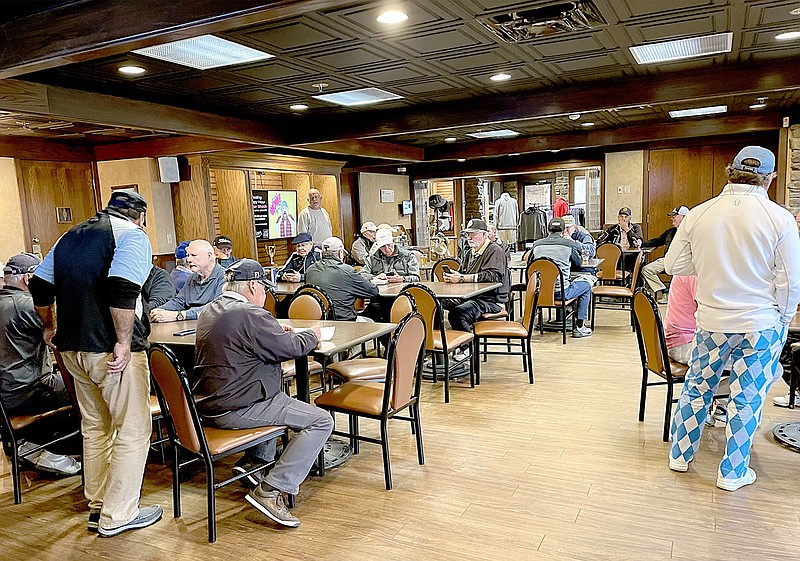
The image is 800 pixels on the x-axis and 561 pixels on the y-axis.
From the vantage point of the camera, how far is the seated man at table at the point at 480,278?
5227mm

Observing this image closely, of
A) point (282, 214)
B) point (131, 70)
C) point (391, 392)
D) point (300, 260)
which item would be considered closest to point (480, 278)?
point (300, 260)

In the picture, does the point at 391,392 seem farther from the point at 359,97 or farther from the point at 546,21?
the point at 359,97

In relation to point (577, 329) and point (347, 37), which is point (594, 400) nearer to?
point (577, 329)

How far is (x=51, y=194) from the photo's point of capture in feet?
23.4

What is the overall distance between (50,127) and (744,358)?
6.38 metres

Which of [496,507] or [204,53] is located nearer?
[496,507]

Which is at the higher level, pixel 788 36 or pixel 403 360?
pixel 788 36

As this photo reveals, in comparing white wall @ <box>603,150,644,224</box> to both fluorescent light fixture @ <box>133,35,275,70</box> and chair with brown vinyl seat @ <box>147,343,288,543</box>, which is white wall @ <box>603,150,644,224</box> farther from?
chair with brown vinyl seat @ <box>147,343,288,543</box>

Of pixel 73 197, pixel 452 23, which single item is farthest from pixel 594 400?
pixel 73 197

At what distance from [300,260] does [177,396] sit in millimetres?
4169

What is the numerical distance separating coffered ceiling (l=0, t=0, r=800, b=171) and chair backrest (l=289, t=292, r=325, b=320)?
66.6 inches

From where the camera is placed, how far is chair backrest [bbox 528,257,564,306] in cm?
→ 612

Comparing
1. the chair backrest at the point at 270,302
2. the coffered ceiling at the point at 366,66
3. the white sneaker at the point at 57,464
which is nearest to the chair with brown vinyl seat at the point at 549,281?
the coffered ceiling at the point at 366,66

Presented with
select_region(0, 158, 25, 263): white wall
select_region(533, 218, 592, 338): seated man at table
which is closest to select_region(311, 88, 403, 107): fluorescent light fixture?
select_region(533, 218, 592, 338): seated man at table
